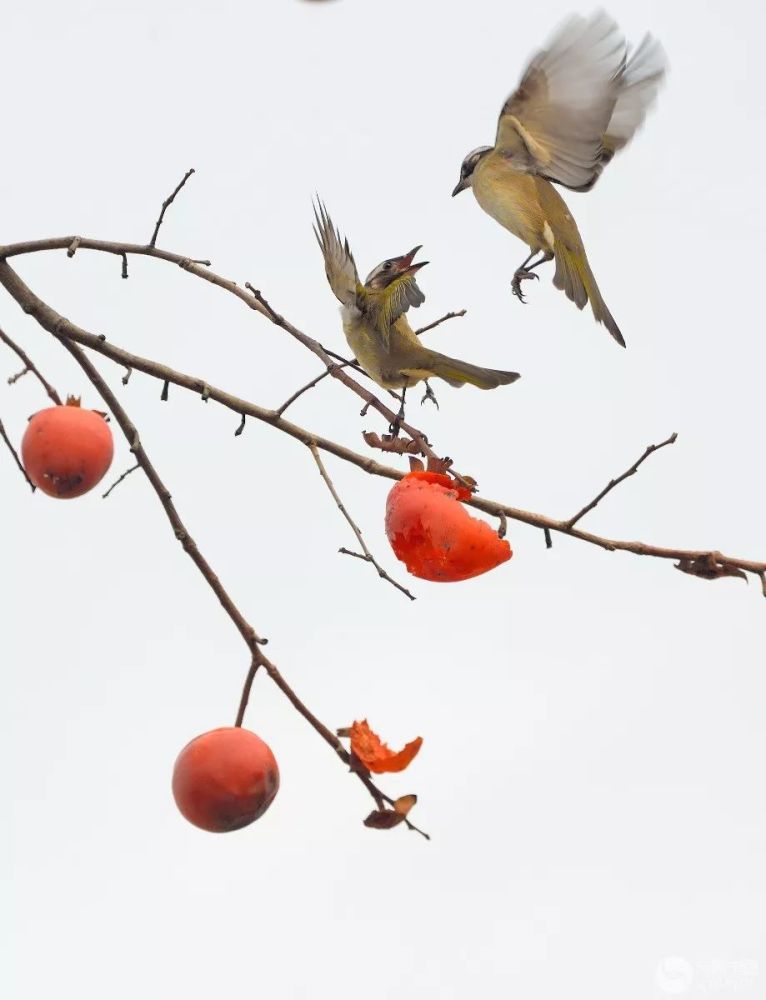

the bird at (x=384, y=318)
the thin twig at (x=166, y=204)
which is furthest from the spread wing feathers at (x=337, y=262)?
the thin twig at (x=166, y=204)

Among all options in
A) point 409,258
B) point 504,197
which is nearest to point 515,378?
point 409,258

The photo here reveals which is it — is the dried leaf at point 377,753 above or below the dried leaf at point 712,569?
below

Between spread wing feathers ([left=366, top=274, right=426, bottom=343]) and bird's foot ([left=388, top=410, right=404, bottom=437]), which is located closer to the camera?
bird's foot ([left=388, top=410, right=404, bottom=437])

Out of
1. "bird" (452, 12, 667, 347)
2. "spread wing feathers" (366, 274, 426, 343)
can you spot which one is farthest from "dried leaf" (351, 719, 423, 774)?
"bird" (452, 12, 667, 347)

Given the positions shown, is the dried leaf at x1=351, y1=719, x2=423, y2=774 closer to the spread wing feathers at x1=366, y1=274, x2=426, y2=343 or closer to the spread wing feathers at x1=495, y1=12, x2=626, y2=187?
the spread wing feathers at x1=366, y1=274, x2=426, y2=343

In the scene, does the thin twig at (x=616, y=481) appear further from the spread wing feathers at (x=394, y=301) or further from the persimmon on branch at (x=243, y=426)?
the spread wing feathers at (x=394, y=301)

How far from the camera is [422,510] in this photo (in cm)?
347

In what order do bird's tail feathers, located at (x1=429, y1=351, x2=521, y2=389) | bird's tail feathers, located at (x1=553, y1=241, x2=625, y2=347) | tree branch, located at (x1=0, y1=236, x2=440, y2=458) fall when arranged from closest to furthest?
tree branch, located at (x1=0, y1=236, x2=440, y2=458) → bird's tail feathers, located at (x1=429, y1=351, x2=521, y2=389) → bird's tail feathers, located at (x1=553, y1=241, x2=625, y2=347)

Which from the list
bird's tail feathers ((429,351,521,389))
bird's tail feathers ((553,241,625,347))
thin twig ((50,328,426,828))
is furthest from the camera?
bird's tail feathers ((553,241,625,347))

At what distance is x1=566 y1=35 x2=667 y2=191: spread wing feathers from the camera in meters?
6.12

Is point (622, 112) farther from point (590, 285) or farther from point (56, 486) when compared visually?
point (56, 486)

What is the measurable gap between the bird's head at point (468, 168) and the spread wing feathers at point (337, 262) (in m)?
1.48

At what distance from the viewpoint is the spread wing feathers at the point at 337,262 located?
17.5 feet

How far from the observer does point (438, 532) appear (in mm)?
3463
